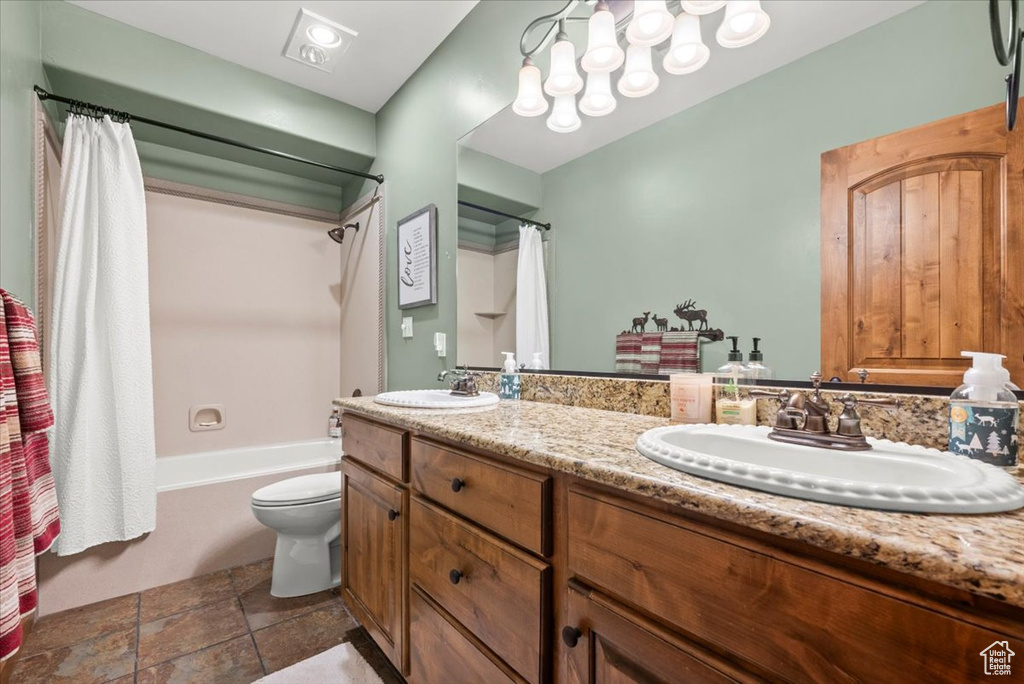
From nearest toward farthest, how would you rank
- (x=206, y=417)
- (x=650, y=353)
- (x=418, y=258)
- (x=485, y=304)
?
(x=650, y=353), (x=485, y=304), (x=418, y=258), (x=206, y=417)

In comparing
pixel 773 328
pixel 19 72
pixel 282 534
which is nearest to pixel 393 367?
pixel 282 534

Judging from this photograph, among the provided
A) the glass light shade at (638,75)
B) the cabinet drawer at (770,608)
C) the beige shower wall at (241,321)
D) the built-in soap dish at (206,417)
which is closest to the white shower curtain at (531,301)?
the glass light shade at (638,75)

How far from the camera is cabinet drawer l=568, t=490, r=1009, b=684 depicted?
0.38 meters

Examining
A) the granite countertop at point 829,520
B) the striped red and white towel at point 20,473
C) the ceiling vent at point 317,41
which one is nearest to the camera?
the granite countertop at point 829,520

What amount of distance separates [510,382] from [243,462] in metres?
2.03

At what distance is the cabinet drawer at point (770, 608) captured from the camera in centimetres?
38

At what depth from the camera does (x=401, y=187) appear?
2.36 meters

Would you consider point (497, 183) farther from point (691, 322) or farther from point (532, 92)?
point (691, 322)

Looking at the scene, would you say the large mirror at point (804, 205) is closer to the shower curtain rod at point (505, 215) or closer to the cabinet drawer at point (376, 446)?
the shower curtain rod at point (505, 215)

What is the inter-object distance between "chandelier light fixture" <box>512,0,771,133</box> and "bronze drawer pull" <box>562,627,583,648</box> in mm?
1283

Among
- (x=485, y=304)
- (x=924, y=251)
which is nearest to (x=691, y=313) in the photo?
(x=924, y=251)

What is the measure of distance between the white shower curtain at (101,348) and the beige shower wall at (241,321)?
1.81 ft

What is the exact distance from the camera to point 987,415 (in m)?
0.64

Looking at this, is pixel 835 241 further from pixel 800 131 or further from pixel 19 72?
pixel 19 72
